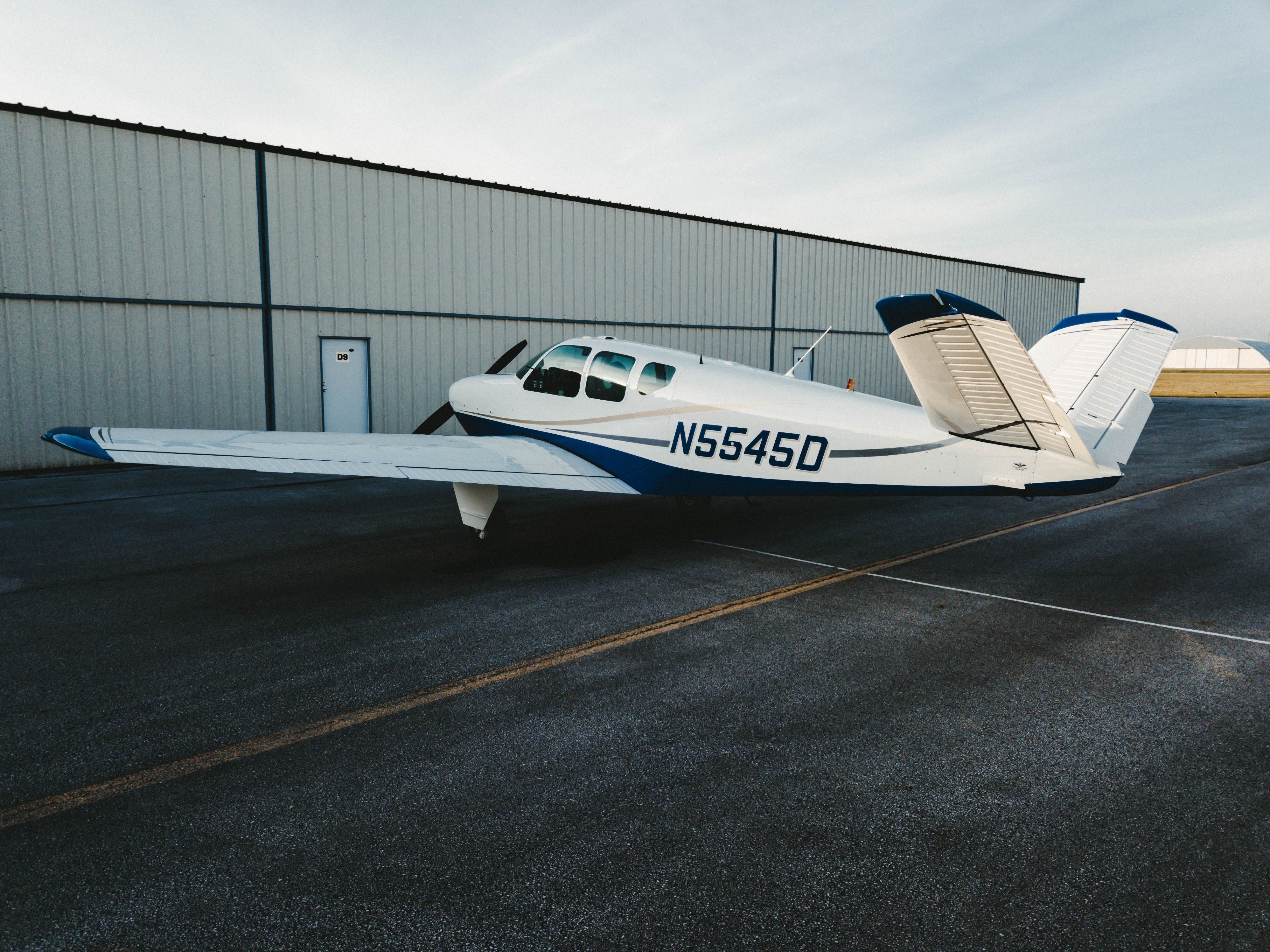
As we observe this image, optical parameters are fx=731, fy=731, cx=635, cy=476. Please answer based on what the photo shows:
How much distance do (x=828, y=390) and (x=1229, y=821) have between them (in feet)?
15.6

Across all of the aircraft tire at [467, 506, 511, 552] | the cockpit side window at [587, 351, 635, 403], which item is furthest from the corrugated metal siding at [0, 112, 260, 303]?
the cockpit side window at [587, 351, 635, 403]

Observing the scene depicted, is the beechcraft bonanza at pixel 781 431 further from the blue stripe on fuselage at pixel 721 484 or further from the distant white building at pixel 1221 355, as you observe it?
the distant white building at pixel 1221 355

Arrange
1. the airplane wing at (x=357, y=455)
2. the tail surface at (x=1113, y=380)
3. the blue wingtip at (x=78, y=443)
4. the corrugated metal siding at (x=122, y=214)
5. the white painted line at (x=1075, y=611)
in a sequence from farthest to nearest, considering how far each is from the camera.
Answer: the corrugated metal siding at (x=122, y=214), the airplane wing at (x=357, y=455), the tail surface at (x=1113, y=380), the blue wingtip at (x=78, y=443), the white painted line at (x=1075, y=611)

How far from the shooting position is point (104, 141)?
1356 centimetres

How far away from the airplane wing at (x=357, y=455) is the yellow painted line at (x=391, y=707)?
6.99 ft

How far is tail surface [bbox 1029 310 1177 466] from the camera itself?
238 inches

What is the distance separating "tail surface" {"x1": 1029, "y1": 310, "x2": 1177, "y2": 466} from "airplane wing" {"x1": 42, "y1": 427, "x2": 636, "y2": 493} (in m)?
Result: 4.23

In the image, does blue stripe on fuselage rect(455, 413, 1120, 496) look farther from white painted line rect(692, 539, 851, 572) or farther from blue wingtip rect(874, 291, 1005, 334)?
blue wingtip rect(874, 291, 1005, 334)

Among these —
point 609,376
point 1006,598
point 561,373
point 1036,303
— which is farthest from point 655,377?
point 1036,303

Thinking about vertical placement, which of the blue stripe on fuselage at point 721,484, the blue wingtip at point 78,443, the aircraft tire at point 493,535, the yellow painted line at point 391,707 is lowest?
the yellow painted line at point 391,707

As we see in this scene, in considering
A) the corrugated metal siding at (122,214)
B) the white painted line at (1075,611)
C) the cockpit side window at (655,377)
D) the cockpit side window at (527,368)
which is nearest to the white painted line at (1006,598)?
the white painted line at (1075,611)

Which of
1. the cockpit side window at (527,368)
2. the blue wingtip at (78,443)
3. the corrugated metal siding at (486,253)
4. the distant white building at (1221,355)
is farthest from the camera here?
the distant white building at (1221,355)

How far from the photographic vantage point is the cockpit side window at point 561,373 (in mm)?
8352

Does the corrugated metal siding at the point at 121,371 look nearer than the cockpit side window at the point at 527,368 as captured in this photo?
No
